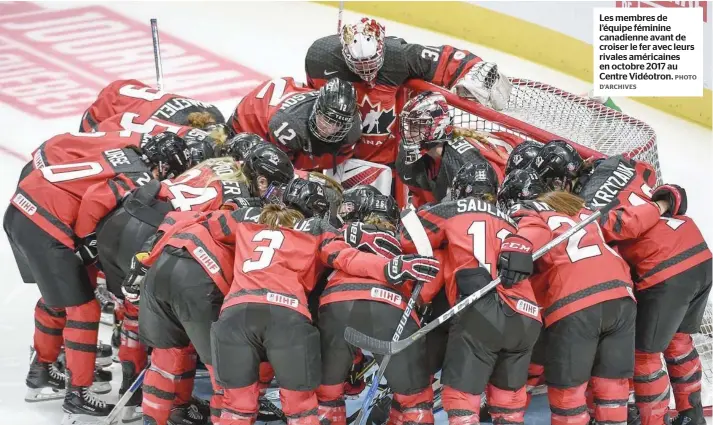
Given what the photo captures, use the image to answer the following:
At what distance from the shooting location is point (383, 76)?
20.3 ft

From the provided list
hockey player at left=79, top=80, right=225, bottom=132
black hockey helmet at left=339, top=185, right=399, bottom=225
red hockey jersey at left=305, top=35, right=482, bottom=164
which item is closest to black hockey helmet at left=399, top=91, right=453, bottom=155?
red hockey jersey at left=305, top=35, right=482, bottom=164

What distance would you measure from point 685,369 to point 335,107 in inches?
75.3

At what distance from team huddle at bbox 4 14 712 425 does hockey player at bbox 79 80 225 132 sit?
1.73ft

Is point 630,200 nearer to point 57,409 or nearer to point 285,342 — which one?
point 285,342

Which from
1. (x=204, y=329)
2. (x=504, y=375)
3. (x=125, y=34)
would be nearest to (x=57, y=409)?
(x=204, y=329)

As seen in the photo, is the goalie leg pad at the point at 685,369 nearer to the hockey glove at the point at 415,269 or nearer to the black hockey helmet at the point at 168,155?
the hockey glove at the point at 415,269

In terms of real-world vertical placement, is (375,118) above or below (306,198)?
below

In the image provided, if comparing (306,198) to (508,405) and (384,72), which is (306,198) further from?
(384,72)

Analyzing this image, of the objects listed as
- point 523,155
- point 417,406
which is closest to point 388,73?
point 523,155

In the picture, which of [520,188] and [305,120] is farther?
[305,120]

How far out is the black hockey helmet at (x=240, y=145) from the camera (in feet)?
18.0

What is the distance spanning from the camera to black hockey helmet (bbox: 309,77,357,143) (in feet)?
18.8

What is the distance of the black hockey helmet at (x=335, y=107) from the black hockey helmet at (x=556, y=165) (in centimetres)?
100

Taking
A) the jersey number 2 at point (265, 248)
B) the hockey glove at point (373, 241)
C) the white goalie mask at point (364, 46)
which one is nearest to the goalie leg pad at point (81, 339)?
the jersey number 2 at point (265, 248)
